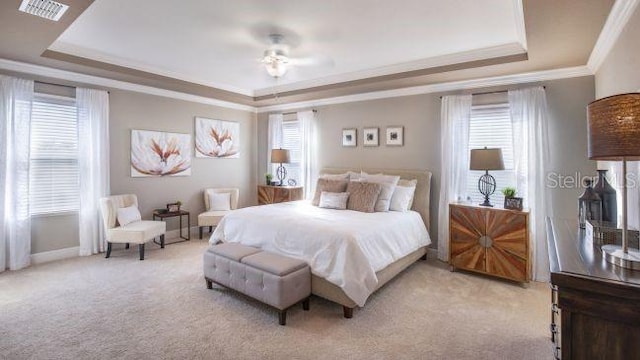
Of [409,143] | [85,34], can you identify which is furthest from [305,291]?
[85,34]

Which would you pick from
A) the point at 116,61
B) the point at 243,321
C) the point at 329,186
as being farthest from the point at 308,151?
the point at 243,321

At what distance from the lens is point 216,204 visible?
19.3 ft

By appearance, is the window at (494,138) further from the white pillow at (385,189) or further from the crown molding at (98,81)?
the crown molding at (98,81)

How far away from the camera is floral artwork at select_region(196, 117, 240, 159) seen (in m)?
5.99

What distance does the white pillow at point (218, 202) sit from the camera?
5883 mm

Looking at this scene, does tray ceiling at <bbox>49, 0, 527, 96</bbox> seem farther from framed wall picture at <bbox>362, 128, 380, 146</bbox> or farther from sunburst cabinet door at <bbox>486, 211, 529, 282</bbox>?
sunburst cabinet door at <bbox>486, 211, 529, 282</bbox>

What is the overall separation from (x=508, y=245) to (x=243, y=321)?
10.0ft

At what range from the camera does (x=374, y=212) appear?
13.8 feet

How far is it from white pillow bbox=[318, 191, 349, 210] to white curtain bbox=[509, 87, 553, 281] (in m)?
2.27

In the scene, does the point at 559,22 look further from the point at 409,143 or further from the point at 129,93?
the point at 129,93

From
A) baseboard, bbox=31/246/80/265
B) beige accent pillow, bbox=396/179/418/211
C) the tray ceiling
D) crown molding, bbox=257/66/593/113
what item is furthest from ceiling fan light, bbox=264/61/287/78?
baseboard, bbox=31/246/80/265

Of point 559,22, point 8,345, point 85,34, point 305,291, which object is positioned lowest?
point 8,345

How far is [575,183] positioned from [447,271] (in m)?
1.84

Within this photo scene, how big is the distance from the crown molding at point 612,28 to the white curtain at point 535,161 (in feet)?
2.25
